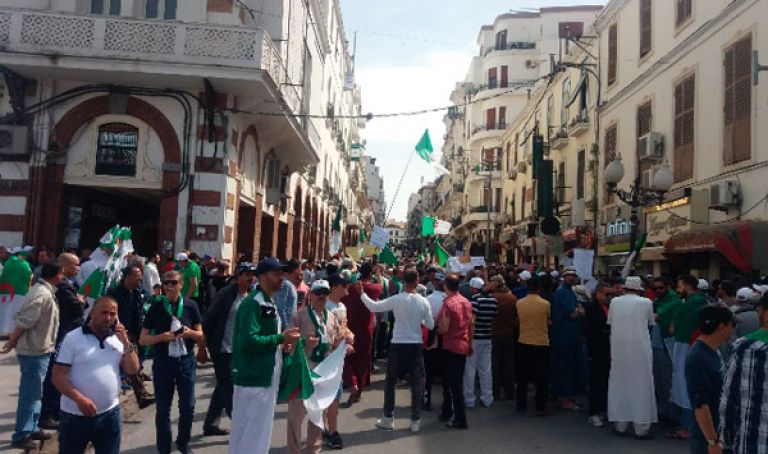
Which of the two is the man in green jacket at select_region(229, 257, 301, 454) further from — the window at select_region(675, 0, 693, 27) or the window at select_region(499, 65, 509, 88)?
the window at select_region(499, 65, 509, 88)

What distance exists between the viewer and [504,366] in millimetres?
9711

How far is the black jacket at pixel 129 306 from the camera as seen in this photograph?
759 cm

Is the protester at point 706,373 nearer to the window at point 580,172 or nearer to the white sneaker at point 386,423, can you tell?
the white sneaker at point 386,423

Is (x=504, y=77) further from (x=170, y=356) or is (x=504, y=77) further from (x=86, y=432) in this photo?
(x=86, y=432)

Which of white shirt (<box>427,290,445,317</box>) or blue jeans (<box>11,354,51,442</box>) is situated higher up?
white shirt (<box>427,290,445,317</box>)

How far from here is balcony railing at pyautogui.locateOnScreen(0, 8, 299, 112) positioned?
47.2 feet

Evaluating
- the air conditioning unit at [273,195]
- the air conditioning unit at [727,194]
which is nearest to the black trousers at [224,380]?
the air conditioning unit at [727,194]

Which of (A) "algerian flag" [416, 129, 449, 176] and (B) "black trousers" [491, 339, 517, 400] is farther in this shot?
(A) "algerian flag" [416, 129, 449, 176]

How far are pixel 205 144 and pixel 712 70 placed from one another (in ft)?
38.5

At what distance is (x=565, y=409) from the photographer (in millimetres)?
9062

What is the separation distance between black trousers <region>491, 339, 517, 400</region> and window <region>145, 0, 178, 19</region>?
12.0m

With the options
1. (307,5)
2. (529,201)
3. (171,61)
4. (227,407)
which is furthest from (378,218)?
(227,407)

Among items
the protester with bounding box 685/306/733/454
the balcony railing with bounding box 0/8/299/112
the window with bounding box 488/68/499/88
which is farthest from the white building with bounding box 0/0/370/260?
the window with bounding box 488/68/499/88

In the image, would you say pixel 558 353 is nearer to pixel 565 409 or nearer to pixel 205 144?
pixel 565 409
